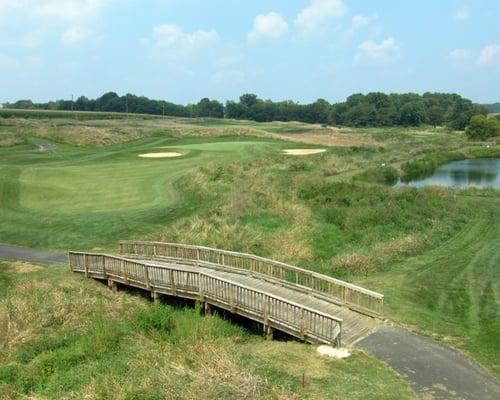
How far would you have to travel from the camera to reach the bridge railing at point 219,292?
1493 cm

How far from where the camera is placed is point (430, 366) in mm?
12977

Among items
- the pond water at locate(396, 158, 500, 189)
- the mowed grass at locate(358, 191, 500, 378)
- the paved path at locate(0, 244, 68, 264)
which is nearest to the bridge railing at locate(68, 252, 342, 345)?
Answer: the paved path at locate(0, 244, 68, 264)

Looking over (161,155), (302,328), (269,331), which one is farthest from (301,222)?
(161,155)

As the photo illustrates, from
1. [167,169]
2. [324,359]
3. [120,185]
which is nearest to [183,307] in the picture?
[324,359]

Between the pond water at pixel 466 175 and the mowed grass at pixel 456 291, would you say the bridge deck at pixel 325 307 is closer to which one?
the mowed grass at pixel 456 291

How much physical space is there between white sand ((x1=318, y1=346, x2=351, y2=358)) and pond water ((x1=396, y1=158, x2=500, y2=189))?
135ft

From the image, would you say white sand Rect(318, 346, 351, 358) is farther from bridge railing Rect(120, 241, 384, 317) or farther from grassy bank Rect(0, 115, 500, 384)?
bridge railing Rect(120, 241, 384, 317)

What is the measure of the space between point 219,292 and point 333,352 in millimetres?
5345

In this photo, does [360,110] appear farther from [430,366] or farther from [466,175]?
[430,366]

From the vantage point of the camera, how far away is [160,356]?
44.1ft

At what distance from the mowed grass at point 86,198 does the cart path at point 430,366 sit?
17.0 metres

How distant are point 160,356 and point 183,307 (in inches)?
246

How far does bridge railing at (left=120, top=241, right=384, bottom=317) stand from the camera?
16.8m

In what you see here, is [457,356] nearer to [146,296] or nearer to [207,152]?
[146,296]
